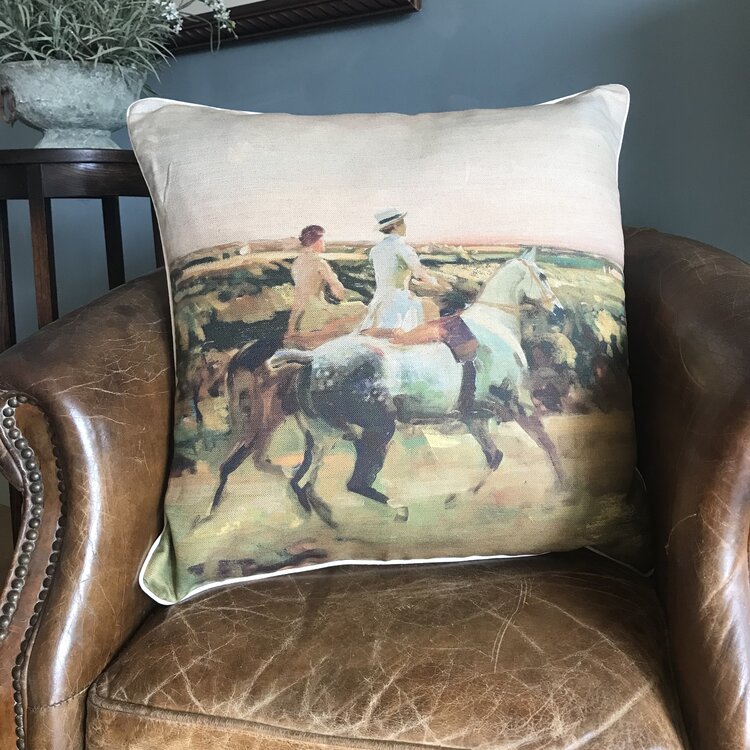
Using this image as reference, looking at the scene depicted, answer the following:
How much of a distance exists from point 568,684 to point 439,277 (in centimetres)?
42

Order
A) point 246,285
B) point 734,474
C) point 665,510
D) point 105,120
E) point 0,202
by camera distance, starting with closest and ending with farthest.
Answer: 1. point 734,474
2. point 665,510
3. point 246,285
4. point 105,120
5. point 0,202

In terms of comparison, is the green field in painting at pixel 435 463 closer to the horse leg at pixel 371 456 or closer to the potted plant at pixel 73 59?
the horse leg at pixel 371 456

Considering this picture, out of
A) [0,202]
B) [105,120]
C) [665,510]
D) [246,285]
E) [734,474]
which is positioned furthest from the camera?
[0,202]

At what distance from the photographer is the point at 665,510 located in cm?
73

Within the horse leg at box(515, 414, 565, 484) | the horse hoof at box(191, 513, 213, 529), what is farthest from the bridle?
the horse hoof at box(191, 513, 213, 529)

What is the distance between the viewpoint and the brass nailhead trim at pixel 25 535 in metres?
0.72

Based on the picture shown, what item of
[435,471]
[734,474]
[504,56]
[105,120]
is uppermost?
[504,56]

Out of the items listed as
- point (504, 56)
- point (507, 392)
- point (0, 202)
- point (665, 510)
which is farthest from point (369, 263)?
point (0, 202)

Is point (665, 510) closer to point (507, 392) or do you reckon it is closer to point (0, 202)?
point (507, 392)

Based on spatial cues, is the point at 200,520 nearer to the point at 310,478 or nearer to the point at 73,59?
the point at 310,478

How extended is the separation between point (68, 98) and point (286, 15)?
468 millimetres

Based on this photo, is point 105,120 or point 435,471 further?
point 105,120

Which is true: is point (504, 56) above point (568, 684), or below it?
above

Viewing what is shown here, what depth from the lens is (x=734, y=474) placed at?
604 mm
